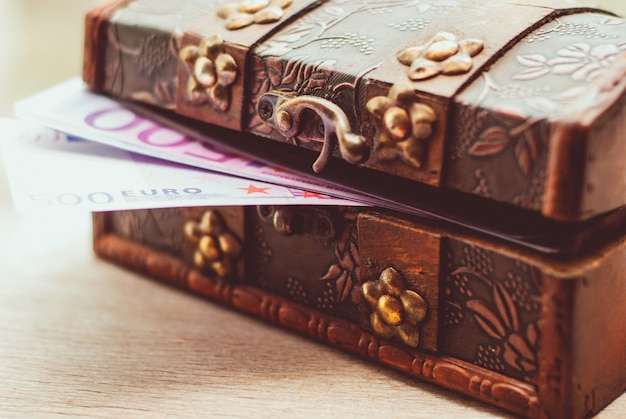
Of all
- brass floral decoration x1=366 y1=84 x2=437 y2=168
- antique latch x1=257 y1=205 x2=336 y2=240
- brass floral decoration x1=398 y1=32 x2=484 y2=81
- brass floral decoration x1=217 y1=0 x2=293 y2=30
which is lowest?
antique latch x1=257 y1=205 x2=336 y2=240

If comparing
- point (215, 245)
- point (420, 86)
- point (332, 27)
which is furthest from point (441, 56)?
point (215, 245)

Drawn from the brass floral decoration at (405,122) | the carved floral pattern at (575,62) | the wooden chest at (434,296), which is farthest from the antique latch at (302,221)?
the carved floral pattern at (575,62)

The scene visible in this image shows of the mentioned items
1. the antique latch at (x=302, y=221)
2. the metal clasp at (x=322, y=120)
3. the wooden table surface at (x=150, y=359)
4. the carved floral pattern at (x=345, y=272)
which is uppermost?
the metal clasp at (x=322, y=120)

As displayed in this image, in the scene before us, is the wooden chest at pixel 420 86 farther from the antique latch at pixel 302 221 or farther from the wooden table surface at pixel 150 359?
the wooden table surface at pixel 150 359

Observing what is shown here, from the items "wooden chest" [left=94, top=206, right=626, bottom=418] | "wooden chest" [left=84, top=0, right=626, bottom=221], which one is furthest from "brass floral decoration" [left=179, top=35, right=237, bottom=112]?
"wooden chest" [left=94, top=206, right=626, bottom=418]

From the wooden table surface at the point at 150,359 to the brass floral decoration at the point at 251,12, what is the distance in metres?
0.24

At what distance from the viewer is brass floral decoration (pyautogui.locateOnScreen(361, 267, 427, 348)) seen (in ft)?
2.50

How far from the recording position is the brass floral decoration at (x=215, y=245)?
2.94 feet

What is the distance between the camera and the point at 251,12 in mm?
896

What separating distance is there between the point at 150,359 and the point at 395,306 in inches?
9.3

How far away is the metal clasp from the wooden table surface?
0.62 feet

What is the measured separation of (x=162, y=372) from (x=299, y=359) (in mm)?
125

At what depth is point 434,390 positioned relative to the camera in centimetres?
79

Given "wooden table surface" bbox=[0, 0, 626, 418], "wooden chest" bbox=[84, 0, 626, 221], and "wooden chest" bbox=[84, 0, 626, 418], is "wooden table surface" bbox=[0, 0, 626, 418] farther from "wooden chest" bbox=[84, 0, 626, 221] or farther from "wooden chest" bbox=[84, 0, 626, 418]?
"wooden chest" bbox=[84, 0, 626, 221]
